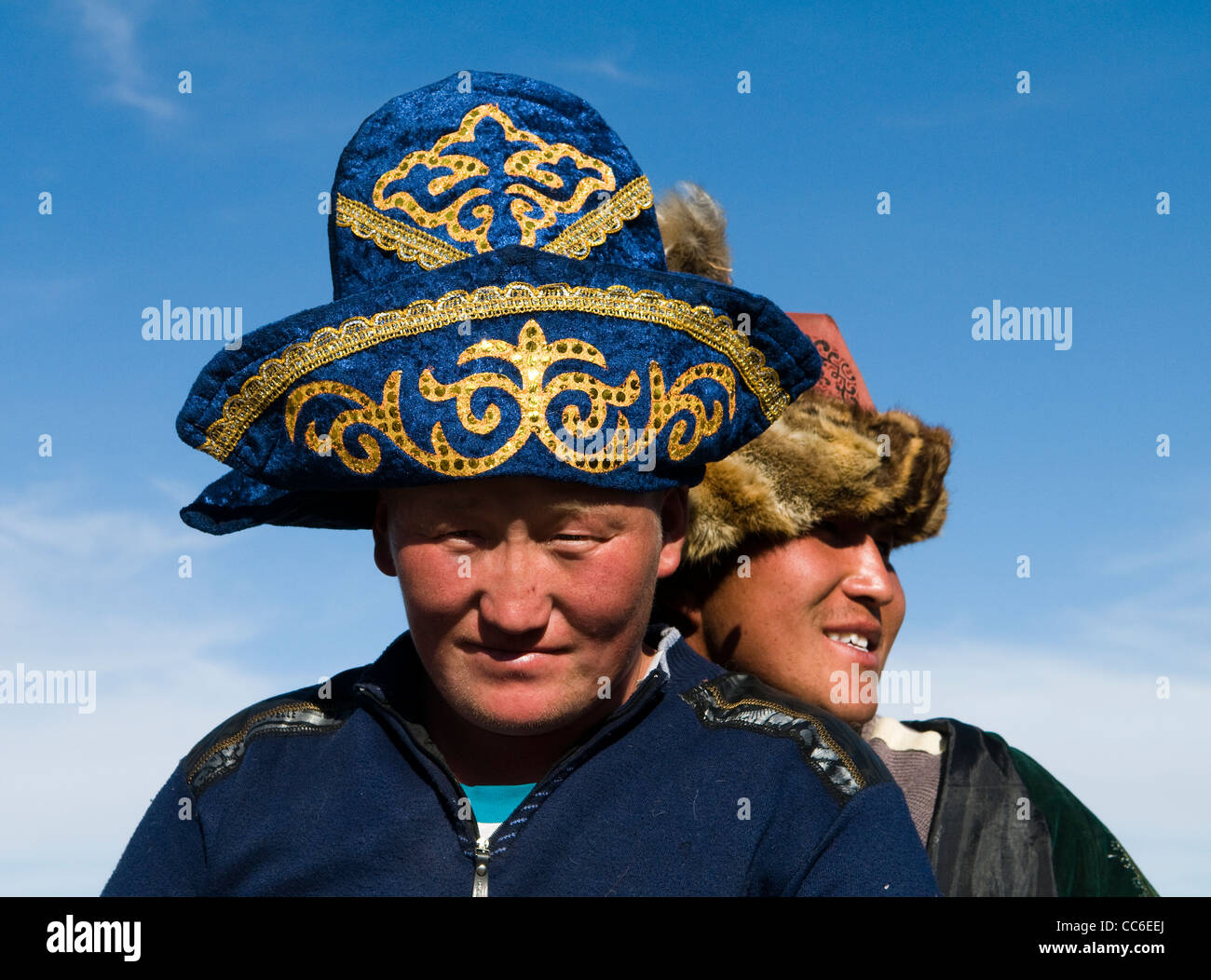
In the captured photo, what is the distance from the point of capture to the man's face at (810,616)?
13.4 ft

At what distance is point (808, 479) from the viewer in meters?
4.02

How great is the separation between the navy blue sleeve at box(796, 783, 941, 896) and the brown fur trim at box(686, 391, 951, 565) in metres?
1.21

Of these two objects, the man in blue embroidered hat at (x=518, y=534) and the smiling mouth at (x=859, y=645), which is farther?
the smiling mouth at (x=859, y=645)

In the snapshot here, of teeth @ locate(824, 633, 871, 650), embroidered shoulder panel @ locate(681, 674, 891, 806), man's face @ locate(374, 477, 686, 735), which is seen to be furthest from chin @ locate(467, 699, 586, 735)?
teeth @ locate(824, 633, 871, 650)

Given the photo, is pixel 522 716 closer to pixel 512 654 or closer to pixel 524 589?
pixel 512 654

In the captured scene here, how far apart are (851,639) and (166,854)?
2.08 m

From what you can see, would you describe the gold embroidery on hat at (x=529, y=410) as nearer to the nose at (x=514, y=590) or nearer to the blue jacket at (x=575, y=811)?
the nose at (x=514, y=590)

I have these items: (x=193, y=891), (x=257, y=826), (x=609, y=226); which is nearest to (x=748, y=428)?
(x=609, y=226)

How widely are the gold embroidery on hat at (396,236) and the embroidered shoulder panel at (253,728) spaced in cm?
121

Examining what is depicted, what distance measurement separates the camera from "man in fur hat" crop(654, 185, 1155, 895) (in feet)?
13.3

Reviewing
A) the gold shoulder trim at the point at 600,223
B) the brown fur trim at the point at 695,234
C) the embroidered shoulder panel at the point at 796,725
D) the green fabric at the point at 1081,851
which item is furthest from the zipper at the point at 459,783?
the green fabric at the point at 1081,851

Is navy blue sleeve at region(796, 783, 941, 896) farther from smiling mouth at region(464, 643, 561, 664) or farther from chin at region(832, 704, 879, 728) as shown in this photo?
chin at region(832, 704, 879, 728)

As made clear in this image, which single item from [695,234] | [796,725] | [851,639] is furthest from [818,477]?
[796,725]

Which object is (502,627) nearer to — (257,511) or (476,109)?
(257,511)
